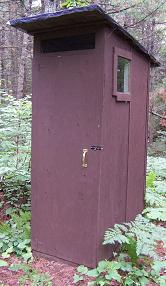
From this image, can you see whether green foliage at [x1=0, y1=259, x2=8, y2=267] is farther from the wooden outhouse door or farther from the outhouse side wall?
the outhouse side wall

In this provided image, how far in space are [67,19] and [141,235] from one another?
244cm

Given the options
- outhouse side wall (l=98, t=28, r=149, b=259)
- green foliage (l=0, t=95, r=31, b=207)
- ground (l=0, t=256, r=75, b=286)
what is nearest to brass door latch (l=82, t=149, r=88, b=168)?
outhouse side wall (l=98, t=28, r=149, b=259)

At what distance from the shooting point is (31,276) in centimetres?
374

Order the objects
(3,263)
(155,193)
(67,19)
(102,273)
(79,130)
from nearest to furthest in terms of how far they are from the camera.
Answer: (67,19), (102,273), (79,130), (3,263), (155,193)

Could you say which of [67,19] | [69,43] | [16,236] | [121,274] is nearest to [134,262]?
[121,274]

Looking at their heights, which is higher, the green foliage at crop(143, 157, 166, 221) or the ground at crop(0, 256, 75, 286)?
the green foliage at crop(143, 157, 166, 221)

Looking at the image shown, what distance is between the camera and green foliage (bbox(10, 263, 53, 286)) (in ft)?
11.8

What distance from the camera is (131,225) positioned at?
156 inches

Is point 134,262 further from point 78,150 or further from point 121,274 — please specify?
point 78,150

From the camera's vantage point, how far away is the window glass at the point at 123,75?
3.99 m

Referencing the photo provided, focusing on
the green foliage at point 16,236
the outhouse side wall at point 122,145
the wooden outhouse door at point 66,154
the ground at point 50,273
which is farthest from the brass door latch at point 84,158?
the green foliage at point 16,236

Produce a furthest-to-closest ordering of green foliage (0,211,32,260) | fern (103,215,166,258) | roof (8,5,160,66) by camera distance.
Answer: green foliage (0,211,32,260) < fern (103,215,166,258) < roof (8,5,160,66)

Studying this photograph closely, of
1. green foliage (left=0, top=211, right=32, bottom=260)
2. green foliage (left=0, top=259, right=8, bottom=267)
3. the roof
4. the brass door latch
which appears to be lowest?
green foliage (left=0, top=259, right=8, bottom=267)

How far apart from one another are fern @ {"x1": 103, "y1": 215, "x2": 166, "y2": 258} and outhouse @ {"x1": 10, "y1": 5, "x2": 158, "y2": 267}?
0.48 feet
